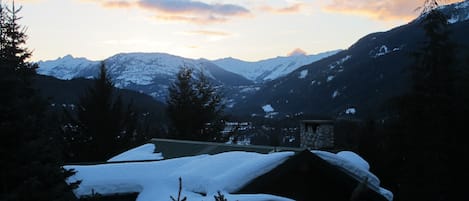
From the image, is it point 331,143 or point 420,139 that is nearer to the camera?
point 331,143

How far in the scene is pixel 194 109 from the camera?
3234cm

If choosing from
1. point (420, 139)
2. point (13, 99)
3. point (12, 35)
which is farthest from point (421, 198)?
point (13, 99)

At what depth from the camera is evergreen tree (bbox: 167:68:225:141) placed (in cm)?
3228

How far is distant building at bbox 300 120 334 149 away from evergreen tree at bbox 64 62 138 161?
13959mm

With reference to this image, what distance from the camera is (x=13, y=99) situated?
683cm

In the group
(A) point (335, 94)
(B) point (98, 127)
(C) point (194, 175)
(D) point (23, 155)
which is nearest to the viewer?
(D) point (23, 155)

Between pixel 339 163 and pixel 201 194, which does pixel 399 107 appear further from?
pixel 201 194

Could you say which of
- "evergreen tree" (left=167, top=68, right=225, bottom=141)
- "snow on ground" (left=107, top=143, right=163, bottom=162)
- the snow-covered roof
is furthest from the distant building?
"evergreen tree" (left=167, top=68, right=225, bottom=141)

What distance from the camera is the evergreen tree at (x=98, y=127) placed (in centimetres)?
2602

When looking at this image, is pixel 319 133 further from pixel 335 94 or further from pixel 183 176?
pixel 335 94

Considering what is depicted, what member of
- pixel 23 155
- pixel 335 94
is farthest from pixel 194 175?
pixel 335 94

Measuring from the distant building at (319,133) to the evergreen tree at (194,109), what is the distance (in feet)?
56.9

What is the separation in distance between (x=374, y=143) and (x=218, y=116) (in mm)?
9483

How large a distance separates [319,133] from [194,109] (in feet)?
60.6
